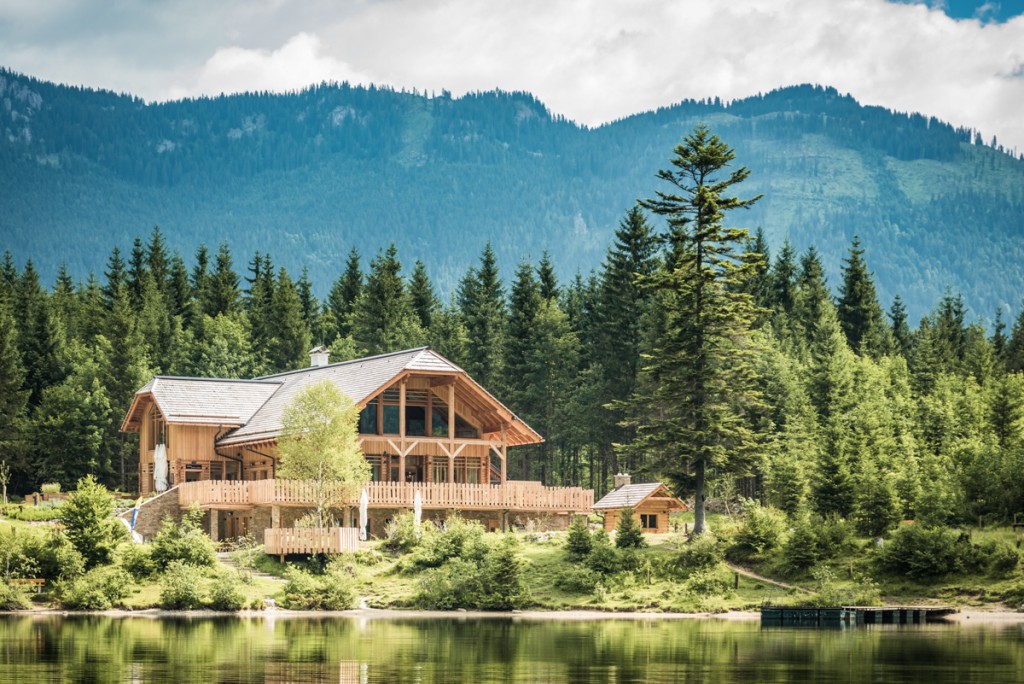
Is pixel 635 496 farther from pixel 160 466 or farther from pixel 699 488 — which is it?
pixel 160 466

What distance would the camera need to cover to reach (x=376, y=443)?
61.7 m

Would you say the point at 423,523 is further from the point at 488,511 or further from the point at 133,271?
the point at 133,271

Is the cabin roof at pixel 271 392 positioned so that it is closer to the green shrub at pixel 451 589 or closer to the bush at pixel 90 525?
the bush at pixel 90 525

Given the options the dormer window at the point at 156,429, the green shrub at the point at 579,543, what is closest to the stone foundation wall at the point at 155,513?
the dormer window at the point at 156,429

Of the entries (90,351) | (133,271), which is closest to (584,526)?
(90,351)

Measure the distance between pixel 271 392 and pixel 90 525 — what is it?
2164 centimetres

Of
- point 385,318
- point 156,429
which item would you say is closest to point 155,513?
point 156,429

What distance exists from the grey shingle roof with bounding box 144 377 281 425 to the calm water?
74.7 feet

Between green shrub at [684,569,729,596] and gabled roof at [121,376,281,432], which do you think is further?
gabled roof at [121,376,281,432]

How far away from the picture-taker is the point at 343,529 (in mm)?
51781

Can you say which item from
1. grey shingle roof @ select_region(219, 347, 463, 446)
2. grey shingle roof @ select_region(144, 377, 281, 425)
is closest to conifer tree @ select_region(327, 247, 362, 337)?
grey shingle roof @ select_region(144, 377, 281, 425)

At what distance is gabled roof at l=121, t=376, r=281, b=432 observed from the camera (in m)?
64.9

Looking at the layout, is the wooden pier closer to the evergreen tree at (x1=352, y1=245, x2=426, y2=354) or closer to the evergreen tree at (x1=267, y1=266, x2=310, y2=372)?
the evergreen tree at (x1=352, y1=245, x2=426, y2=354)

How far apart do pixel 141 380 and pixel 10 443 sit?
8467 millimetres
